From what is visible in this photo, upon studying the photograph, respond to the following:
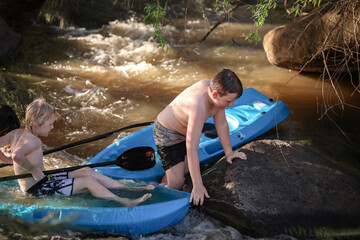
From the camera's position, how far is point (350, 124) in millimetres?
4707

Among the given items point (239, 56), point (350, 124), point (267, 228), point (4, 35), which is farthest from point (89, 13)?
point (267, 228)

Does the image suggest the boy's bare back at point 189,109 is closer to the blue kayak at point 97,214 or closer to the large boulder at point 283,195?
the large boulder at point 283,195

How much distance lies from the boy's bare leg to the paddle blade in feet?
1.68

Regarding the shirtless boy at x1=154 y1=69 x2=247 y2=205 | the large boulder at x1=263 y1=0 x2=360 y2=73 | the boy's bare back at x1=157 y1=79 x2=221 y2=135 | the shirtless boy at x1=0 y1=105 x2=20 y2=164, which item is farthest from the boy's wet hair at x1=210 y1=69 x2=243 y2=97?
the large boulder at x1=263 y1=0 x2=360 y2=73

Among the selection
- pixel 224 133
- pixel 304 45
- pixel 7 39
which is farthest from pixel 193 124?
pixel 7 39

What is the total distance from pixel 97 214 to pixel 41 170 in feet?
1.77

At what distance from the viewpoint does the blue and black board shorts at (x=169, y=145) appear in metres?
3.33

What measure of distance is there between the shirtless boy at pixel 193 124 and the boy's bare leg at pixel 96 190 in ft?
1.29

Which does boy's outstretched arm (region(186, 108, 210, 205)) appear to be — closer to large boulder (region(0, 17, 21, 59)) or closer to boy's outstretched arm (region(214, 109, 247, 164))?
boy's outstretched arm (region(214, 109, 247, 164))

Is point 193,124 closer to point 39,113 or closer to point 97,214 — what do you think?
point 97,214

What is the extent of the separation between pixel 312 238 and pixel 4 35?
6649 mm

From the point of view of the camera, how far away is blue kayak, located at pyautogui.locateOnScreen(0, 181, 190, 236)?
2.91 m

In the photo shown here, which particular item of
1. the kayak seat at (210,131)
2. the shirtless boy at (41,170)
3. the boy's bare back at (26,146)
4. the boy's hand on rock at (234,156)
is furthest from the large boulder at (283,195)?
the boy's bare back at (26,146)

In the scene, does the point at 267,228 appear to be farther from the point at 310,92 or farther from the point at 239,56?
the point at 239,56
